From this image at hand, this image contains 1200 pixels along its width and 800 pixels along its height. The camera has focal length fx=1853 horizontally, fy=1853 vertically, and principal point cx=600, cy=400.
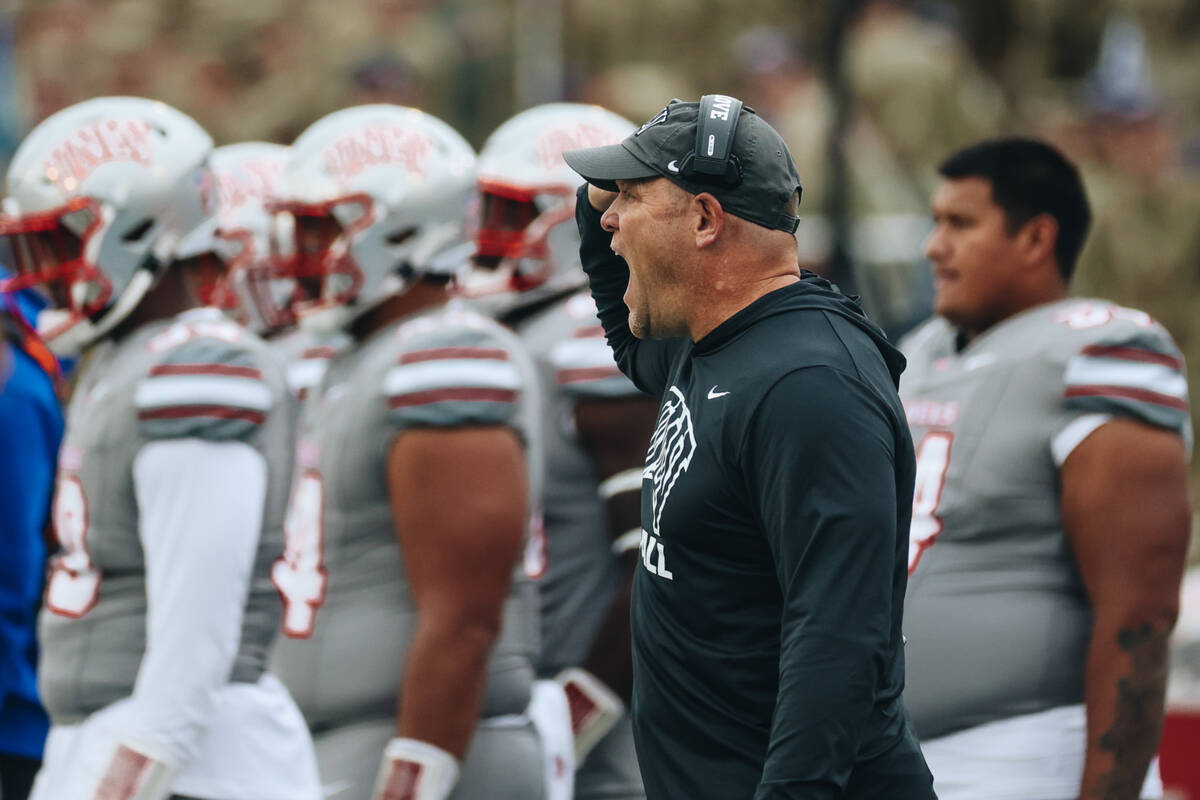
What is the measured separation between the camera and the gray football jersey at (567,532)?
15.2ft

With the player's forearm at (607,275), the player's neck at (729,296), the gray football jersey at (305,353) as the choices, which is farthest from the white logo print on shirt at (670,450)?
the gray football jersey at (305,353)

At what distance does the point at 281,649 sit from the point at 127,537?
638 millimetres

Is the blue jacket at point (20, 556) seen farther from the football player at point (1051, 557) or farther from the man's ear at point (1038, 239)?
the man's ear at point (1038, 239)

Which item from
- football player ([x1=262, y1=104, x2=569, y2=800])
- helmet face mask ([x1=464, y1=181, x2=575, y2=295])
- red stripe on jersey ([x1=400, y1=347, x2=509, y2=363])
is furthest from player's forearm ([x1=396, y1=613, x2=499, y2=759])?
helmet face mask ([x1=464, y1=181, x2=575, y2=295])

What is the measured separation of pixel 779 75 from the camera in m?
9.70

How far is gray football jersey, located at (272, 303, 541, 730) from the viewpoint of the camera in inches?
150

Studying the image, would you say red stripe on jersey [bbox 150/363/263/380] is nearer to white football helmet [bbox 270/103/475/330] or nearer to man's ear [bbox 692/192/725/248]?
white football helmet [bbox 270/103/475/330]

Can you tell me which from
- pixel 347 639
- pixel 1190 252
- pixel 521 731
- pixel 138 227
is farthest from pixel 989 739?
pixel 1190 252

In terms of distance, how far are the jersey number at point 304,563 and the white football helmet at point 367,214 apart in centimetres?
42

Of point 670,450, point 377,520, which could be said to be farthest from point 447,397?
point 670,450

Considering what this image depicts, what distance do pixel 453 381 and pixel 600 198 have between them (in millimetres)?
866

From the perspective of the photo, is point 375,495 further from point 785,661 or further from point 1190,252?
point 1190,252

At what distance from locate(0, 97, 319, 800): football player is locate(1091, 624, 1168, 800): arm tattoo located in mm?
1565

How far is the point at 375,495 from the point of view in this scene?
3828mm
